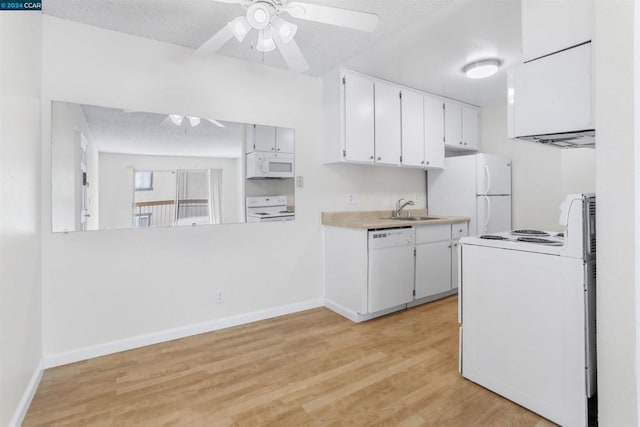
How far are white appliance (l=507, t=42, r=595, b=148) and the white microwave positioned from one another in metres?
1.90

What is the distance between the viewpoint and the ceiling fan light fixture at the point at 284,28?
1.79 meters

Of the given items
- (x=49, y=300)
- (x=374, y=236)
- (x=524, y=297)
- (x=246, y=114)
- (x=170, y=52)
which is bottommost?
(x=49, y=300)

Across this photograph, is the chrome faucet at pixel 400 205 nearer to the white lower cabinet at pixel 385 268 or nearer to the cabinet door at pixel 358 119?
the white lower cabinet at pixel 385 268

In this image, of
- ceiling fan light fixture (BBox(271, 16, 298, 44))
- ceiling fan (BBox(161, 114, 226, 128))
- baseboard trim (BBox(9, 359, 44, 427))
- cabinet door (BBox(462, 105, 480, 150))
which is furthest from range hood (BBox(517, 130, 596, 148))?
baseboard trim (BBox(9, 359, 44, 427))

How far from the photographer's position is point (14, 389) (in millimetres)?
1562

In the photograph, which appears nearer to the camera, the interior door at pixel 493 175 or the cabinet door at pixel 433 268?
the cabinet door at pixel 433 268

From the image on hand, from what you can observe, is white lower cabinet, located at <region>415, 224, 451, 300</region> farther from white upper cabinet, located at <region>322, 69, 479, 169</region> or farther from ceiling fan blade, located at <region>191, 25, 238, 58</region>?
ceiling fan blade, located at <region>191, 25, 238, 58</region>

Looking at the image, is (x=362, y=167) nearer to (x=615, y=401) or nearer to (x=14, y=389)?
(x=615, y=401)

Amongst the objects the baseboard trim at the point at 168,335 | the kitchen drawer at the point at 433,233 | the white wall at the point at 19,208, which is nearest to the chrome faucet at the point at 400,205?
the kitchen drawer at the point at 433,233

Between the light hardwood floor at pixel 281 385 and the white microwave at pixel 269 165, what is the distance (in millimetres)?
1425

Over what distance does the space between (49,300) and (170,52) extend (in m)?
2.06

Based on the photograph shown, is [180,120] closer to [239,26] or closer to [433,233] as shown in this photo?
[239,26]

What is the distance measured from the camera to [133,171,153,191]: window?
2.45 m

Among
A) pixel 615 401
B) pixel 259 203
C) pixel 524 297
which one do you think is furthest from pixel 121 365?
pixel 615 401
